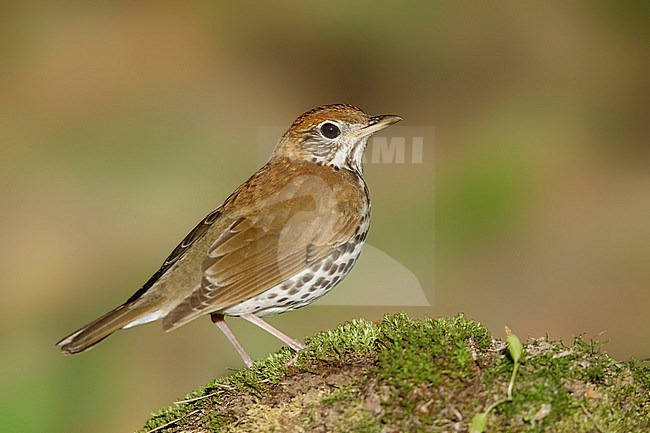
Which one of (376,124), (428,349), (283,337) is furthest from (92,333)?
(376,124)

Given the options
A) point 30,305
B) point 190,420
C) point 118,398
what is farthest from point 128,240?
point 190,420

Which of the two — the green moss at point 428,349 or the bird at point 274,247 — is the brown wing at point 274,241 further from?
the green moss at point 428,349

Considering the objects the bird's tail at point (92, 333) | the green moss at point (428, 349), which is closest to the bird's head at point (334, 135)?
the bird's tail at point (92, 333)

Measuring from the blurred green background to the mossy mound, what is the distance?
3219mm

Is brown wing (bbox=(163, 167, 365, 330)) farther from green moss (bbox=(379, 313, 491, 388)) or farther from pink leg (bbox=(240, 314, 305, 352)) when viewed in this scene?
green moss (bbox=(379, 313, 491, 388))

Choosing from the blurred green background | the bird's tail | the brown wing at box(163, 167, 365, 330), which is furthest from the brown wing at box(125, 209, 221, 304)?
the blurred green background

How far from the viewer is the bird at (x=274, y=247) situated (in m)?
4.36

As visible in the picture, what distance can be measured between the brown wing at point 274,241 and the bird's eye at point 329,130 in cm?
31

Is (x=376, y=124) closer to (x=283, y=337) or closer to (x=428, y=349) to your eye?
(x=283, y=337)

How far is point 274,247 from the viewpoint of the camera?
15.2 ft

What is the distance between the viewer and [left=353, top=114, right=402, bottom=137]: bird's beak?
16.8ft

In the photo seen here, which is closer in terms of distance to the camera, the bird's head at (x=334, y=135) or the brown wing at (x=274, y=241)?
the brown wing at (x=274, y=241)

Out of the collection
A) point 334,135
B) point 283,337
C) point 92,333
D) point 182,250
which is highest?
point 334,135

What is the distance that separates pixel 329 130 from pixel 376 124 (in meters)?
0.28
